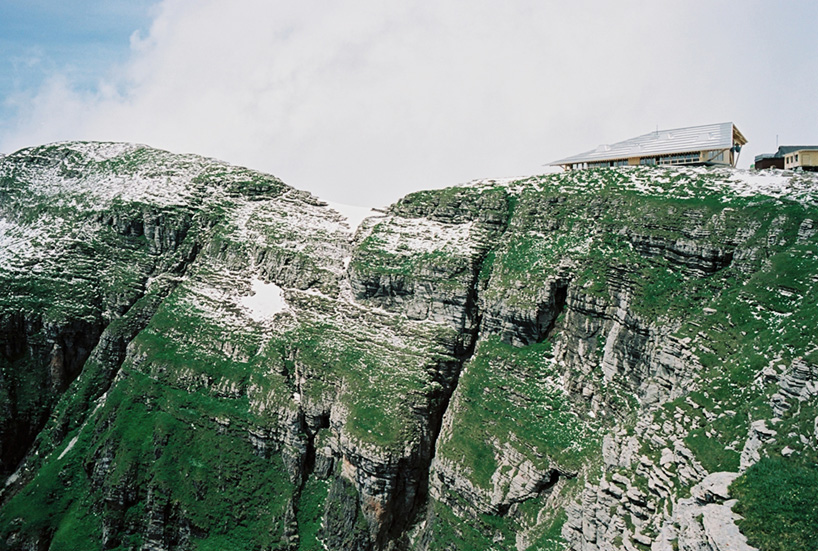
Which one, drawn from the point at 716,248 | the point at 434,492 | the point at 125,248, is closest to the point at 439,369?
the point at 434,492

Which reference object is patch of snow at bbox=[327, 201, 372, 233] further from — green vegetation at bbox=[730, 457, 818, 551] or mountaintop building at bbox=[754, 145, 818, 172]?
green vegetation at bbox=[730, 457, 818, 551]

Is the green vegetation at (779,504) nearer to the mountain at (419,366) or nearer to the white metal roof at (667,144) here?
the mountain at (419,366)

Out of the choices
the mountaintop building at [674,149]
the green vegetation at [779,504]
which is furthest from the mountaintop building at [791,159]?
the green vegetation at [779,504]

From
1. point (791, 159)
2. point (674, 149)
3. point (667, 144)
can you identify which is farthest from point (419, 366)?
point (791, 159)

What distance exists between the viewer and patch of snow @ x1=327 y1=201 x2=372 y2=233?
70.7 meters

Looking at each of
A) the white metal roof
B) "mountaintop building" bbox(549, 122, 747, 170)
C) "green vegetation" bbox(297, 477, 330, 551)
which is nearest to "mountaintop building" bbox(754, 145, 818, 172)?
"mountaintop building" bbox(549, 122, 747, 170)

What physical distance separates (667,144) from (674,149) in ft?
6.08

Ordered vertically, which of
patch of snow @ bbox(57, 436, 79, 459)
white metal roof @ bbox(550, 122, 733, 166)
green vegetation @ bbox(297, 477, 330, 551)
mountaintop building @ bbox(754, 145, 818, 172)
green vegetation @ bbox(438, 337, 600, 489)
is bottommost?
green vegetation @ bbox(297, 477, 330, 551)

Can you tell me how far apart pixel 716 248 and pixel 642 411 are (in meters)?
13.7

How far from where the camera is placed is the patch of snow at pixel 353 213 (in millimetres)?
70706

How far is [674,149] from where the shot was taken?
182 feet

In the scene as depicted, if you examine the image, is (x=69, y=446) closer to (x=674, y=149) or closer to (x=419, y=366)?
(x=419, y=366)

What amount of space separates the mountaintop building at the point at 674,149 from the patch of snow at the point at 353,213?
24.9m

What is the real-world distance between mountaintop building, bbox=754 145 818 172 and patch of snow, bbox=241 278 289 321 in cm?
5273
